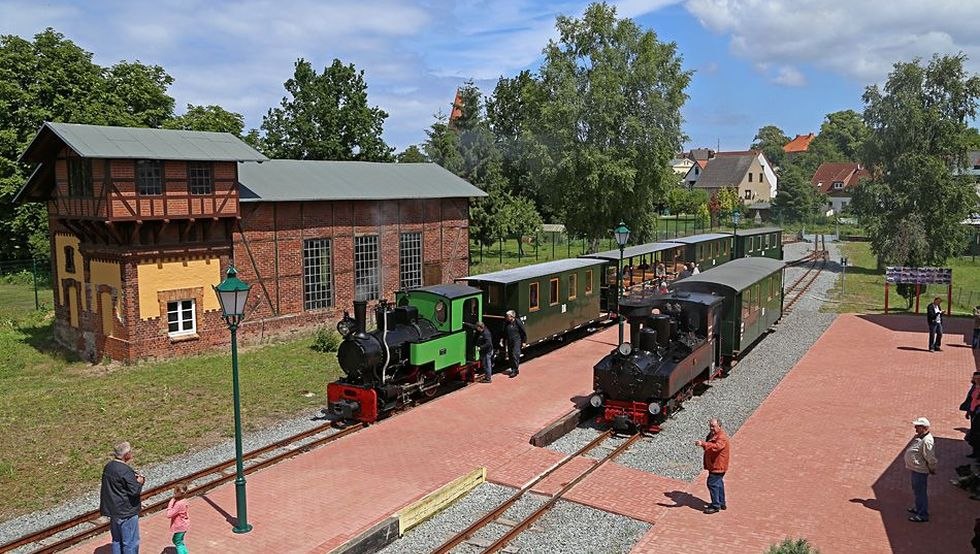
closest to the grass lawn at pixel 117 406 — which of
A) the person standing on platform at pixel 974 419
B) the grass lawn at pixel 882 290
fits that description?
the person standing on platform at pixel 974 419

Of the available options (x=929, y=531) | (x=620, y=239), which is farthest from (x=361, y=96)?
(x=929, y=531)

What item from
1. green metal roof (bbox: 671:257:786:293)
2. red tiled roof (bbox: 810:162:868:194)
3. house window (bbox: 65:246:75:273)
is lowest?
green metal roof (bbox: 671:257:786:293)

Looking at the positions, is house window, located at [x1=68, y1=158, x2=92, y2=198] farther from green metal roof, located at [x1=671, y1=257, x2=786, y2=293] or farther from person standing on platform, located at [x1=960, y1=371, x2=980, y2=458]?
person standing on platform, located at [x1=960, y1=371, x2=980, y2=458]

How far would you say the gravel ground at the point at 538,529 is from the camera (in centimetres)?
976

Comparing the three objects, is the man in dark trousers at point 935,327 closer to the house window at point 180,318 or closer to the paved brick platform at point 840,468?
the paved brick platform at point 840,468

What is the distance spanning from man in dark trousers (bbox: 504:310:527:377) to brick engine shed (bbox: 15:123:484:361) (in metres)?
9.20

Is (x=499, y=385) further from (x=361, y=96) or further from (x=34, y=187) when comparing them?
(x=361, y=96)

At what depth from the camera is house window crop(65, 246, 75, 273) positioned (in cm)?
2380

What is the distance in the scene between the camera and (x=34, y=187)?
23406 millimetres

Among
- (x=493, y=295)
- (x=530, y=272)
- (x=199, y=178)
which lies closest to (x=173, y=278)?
(x=199, y=178)

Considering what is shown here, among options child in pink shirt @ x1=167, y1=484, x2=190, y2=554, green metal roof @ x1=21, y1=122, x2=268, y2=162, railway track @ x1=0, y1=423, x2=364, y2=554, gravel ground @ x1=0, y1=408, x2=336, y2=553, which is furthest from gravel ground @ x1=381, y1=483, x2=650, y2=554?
green metal roof @ x1=21, y1=122, x2=268, y2=162

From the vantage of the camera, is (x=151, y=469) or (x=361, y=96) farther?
(x=361, y=96)

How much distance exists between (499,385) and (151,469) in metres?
7.85

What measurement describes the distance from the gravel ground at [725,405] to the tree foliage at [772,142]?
116 metres
